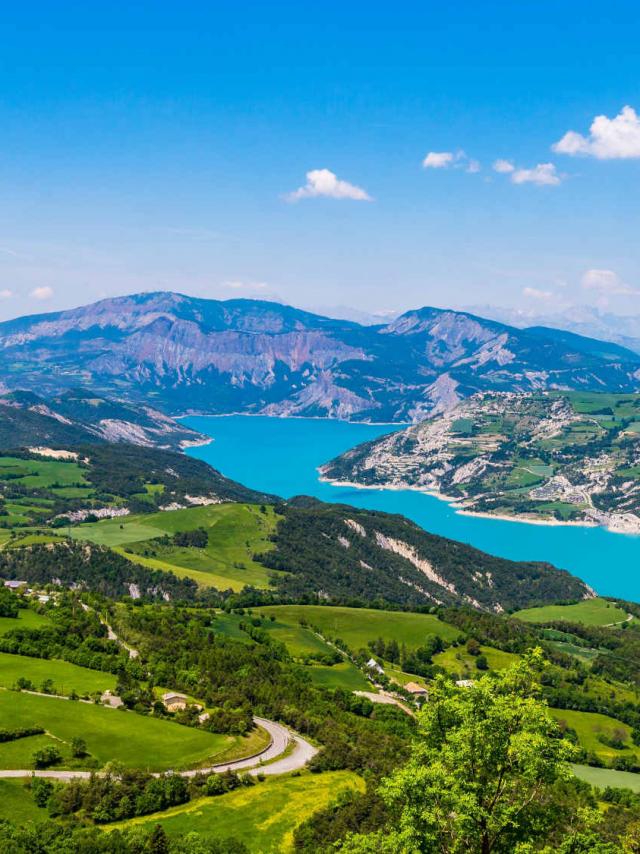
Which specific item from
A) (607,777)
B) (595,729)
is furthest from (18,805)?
(595,729)

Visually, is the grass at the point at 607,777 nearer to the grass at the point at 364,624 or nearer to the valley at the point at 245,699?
the valley at the point at 245,699

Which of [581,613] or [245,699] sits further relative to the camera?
[581,613]

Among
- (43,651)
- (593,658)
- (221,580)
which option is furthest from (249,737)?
(221,580)

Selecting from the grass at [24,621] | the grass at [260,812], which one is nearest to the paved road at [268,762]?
the grass at [260,812]

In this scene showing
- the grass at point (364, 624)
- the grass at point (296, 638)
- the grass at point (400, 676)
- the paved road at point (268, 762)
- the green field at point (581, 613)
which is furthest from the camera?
the green field at point (581, 613)

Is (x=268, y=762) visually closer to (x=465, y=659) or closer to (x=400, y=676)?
(x=400, y=676)

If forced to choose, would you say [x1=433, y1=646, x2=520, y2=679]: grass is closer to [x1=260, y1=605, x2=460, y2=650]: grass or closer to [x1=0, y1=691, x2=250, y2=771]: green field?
[x1=260, y1=605, x2=460, y2=650]: grass
